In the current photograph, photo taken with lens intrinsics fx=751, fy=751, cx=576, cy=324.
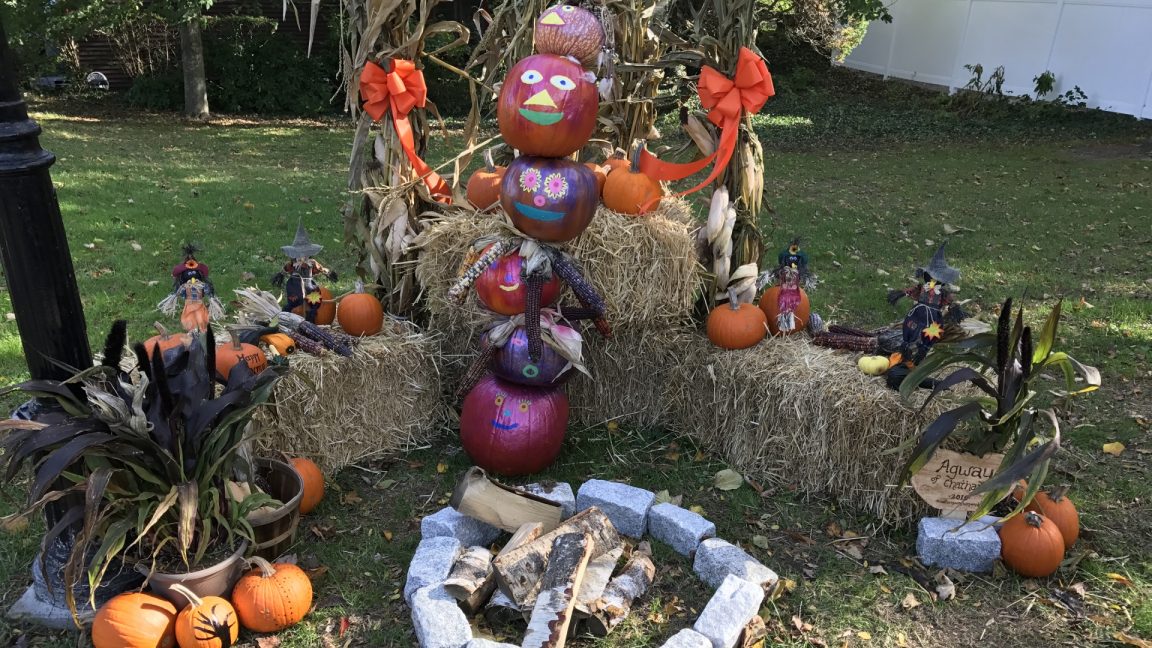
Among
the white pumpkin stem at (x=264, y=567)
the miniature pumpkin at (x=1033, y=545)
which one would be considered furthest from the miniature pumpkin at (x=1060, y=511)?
the white pumpkin stem at (x=264, y=567)

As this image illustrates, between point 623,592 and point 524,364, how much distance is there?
1181 mm

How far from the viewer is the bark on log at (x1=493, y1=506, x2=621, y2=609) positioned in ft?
9.41

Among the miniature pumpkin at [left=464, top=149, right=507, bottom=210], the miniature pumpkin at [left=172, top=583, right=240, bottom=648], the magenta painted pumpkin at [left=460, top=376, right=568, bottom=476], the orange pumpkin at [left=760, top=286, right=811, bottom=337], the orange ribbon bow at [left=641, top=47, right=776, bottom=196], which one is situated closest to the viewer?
the miniature pumpkin at [left=172, top=583, right=240, bottom=648]

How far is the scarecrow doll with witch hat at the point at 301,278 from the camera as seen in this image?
152 inches

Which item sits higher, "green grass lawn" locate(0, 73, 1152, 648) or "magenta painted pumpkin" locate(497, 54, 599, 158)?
"magenta painted pumpkin" locate(497, 54, 599, 158)

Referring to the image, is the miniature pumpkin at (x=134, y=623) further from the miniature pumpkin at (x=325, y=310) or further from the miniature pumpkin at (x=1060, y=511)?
the miniature pumpkin at (x=1060, y=511)

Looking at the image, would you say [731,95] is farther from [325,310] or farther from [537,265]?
[325,310]

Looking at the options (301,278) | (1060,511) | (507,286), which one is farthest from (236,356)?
(1060,511)

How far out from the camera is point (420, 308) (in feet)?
14.9

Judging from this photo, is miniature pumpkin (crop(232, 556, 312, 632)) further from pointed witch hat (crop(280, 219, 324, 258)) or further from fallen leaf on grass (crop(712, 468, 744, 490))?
fallen leaf on grass (crop(712, 468, 744, 490))

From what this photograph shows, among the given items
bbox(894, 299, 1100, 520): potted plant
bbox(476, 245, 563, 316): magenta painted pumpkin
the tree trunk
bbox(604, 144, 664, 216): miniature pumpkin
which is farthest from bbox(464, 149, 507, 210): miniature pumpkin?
the tree trunk

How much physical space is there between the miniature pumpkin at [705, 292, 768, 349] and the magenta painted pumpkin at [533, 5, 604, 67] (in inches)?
58.5

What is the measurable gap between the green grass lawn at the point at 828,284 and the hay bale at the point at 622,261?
29.8 inches

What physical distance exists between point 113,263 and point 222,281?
1011 millimetres
